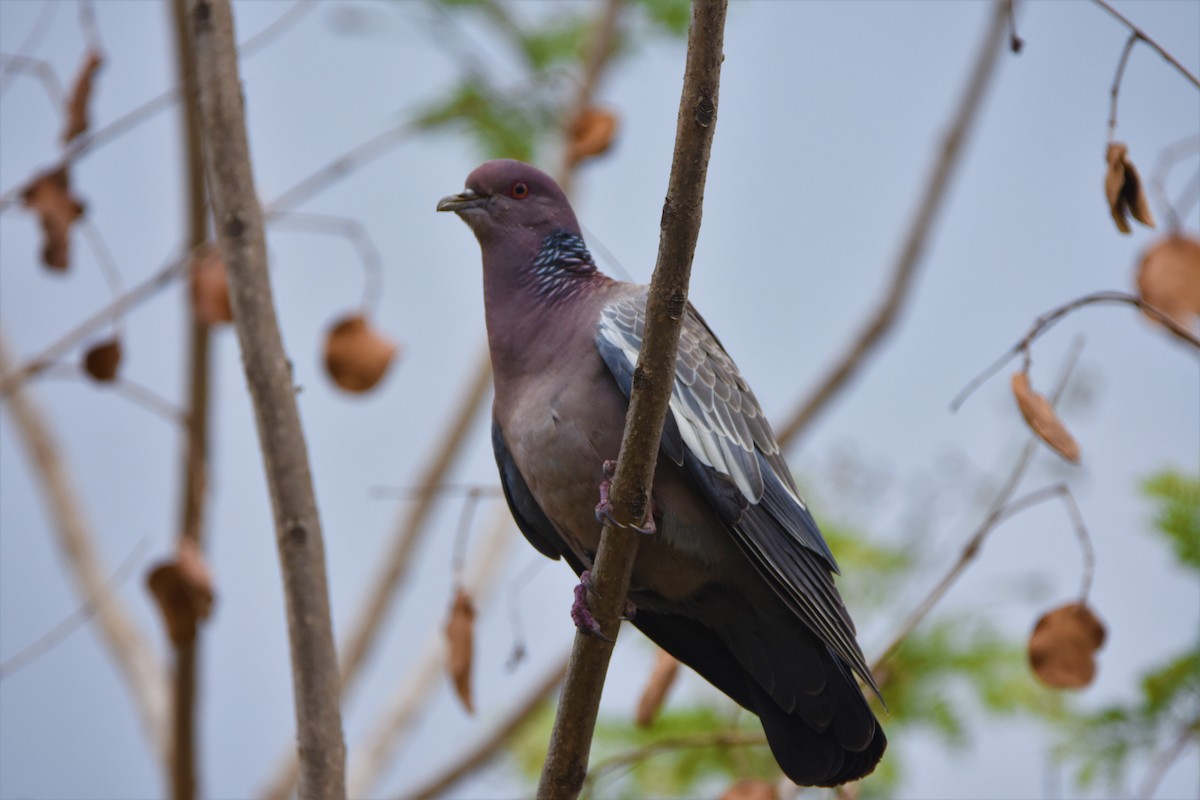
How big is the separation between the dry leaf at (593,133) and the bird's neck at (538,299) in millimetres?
610

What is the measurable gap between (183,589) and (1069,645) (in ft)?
7.72

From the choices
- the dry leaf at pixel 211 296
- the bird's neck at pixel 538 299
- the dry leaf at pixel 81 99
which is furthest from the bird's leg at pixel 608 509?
the dry leaf at pixel 81 99

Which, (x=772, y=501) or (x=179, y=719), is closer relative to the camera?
(x=772, y=501)

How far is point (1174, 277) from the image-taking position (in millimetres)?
3082

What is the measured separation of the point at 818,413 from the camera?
240 inches

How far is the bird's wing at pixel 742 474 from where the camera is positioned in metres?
3.42

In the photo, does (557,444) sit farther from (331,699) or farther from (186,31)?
(186,31)

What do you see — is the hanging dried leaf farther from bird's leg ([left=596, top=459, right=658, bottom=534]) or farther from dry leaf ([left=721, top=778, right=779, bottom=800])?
dry leaf ([left=721, top=778, right=779, bottom=800])

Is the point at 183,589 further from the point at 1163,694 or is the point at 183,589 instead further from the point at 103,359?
the point at 1163,694

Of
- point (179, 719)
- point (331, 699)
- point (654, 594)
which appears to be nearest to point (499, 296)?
point (654, 594)

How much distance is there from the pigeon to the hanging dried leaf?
35cm

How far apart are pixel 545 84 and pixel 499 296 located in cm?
264

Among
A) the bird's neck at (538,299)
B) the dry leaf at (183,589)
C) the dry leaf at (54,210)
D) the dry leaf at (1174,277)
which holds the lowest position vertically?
the dry leaf at (1174,277)

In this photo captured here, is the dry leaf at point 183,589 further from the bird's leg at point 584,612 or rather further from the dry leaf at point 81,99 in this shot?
the dry leaf at point 81,99
